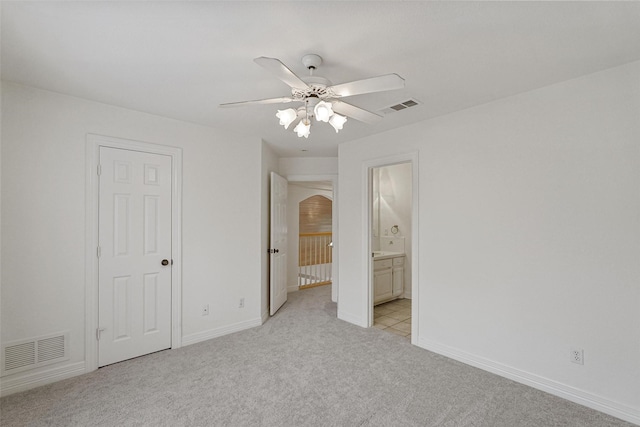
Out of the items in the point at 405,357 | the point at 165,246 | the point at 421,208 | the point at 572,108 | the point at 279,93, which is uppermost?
the point at 279,93

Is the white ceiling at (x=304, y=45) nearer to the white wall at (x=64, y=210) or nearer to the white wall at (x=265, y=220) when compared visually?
the white wall at (x=64, y=210)

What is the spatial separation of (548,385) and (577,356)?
33 cm

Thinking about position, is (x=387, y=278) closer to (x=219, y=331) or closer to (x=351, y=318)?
(x=351, y=318)

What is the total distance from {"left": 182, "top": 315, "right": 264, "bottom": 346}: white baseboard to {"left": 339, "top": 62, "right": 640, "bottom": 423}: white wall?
6.61 feet

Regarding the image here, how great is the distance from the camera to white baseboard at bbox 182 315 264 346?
10.7ft

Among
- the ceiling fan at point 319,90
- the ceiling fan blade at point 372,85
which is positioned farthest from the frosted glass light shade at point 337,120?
the ceiling fan blade at point 372,85

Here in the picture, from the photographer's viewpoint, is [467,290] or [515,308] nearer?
[515,308]

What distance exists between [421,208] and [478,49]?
Result: 1707 mm

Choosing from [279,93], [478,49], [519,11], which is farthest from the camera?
[279,93]

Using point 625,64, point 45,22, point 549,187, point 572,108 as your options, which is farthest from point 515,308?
point 45,22

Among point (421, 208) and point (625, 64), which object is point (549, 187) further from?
point (421, 208)

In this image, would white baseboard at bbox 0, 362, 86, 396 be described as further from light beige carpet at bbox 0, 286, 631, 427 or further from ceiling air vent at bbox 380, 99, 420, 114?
ceiling air vent at bbox 380, 99, 420, 114

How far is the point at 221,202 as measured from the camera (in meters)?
3.57

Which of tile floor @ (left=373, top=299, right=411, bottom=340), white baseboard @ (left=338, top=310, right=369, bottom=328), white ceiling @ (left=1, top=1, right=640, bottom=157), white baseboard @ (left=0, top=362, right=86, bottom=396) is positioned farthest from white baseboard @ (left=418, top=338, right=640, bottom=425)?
white baseboard @ (left=0, top=362, right=86, bottom=396)
